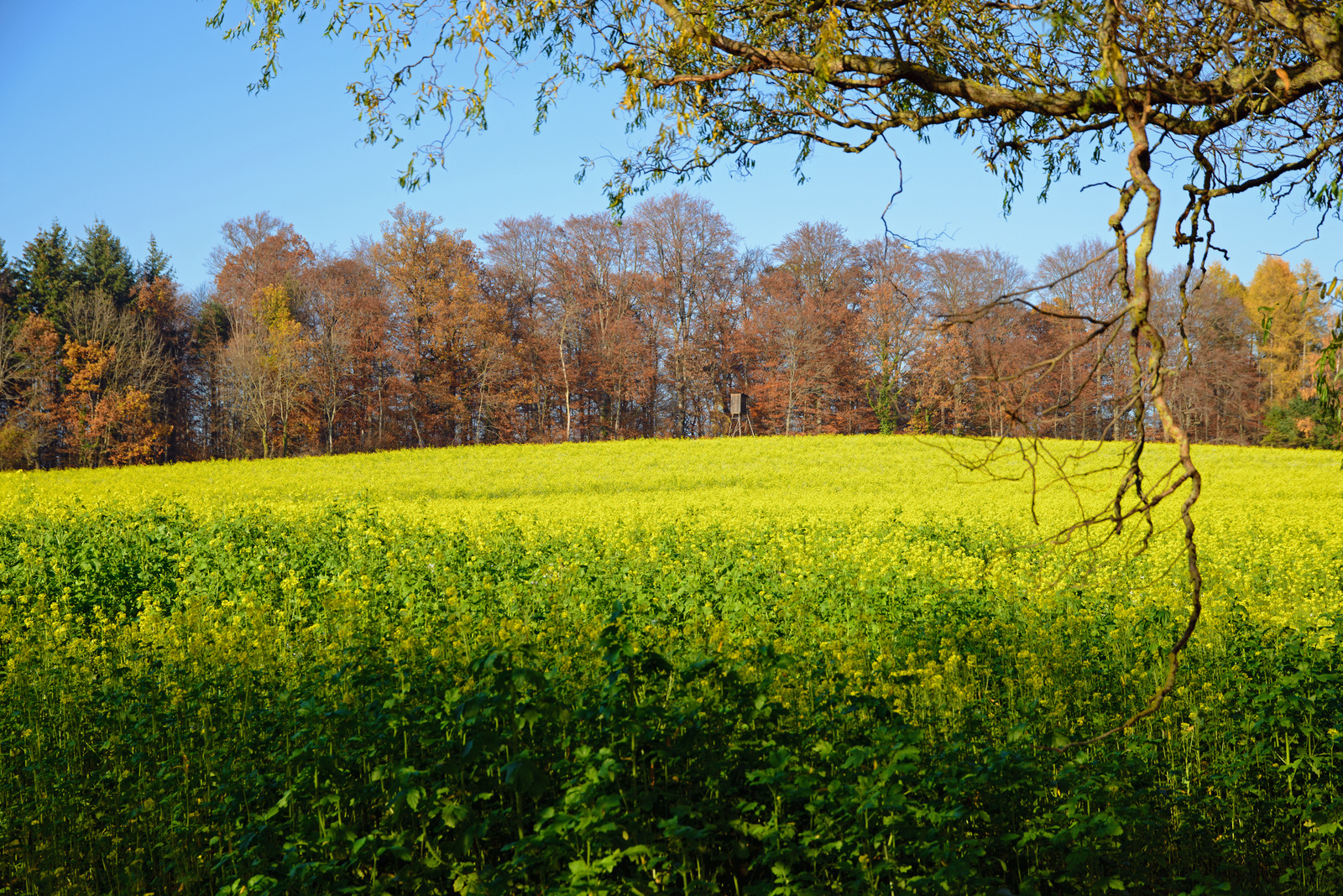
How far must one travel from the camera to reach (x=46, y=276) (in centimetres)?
4288

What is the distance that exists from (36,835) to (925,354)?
2678 cm

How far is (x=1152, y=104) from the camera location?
369 centimetres

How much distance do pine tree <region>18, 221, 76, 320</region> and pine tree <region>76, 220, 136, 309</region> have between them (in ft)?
2.16

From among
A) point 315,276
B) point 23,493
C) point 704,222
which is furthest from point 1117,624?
point 315,276

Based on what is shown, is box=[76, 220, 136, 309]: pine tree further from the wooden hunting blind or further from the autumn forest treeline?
the wooden hunting blind

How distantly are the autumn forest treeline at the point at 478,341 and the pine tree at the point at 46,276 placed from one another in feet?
0.37

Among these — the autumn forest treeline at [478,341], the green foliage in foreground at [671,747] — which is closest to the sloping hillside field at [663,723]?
the green foliage in foreground at [671,747]

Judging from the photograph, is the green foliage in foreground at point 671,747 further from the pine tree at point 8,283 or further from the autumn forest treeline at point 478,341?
the pine tree at point 8,283

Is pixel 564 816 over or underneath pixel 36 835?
over

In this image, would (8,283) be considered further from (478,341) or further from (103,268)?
(478,341)

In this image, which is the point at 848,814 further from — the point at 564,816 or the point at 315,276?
the point at 315,276

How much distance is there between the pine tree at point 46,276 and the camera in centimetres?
4166

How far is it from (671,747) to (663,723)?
14.5 inches

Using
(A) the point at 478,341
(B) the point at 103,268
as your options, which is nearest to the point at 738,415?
(A) the point at 478,341
